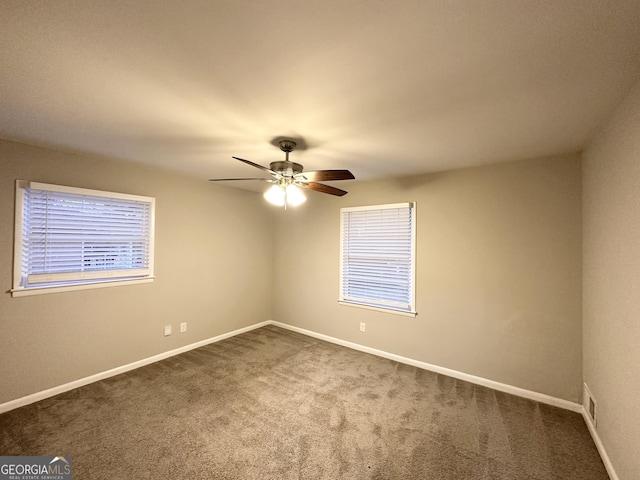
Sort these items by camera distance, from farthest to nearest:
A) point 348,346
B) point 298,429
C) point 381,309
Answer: point 348,346 → point 381,309 → point 298,429

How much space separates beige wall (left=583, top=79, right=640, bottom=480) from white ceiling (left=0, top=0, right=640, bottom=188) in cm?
24

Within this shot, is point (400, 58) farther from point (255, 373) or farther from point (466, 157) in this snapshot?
point (255, 373)

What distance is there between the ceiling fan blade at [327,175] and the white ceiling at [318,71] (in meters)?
0.34

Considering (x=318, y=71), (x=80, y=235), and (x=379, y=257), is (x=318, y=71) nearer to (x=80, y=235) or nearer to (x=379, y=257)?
(x=379, y=257)

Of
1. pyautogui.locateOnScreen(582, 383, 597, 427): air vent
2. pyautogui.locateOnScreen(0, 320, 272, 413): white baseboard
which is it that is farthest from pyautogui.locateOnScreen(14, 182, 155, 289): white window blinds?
pyautogui.locateOnScreen(582, 383, 597, 427): air vent

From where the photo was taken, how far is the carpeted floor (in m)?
1.80

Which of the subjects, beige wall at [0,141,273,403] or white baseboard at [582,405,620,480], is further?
beige wall at [0,141,273,403]

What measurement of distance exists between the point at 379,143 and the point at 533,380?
277cm

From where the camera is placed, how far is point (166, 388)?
2.74 meters

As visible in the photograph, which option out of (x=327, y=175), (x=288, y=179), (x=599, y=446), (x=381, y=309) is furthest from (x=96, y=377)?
(x=599, y=446)

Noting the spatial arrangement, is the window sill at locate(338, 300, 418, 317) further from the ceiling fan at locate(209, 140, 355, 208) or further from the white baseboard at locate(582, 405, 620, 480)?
the ceiling fan at locate(209, 140, 355, 208)

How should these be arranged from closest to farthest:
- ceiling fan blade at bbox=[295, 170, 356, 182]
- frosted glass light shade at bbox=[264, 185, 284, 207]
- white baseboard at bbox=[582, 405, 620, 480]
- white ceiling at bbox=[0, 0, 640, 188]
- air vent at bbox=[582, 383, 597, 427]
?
1. white ceiling at bbox=[0, 0, 640, 188]
2. white baseboard at bbox=[582, 405, 620, 480]
3. ceiling fan blade at bbox=[295, 170, 356, 182]
4. air vent at bbox=[582, 383, 597, 427]
5. frosted glass light shade at bbox=[264, 185, 284, 207]

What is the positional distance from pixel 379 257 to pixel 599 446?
8.18 feet

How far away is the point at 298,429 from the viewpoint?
2166 millimetres
